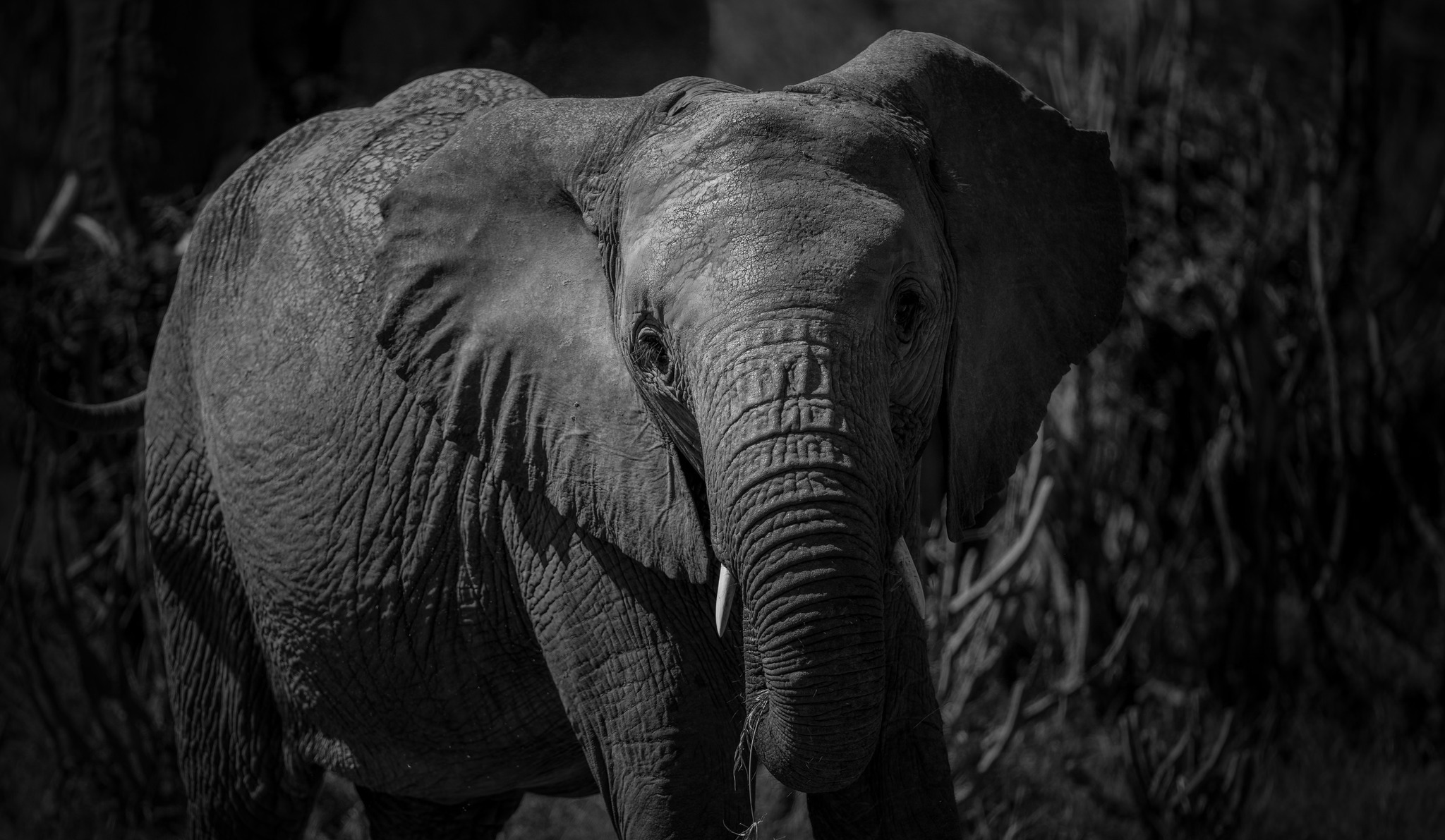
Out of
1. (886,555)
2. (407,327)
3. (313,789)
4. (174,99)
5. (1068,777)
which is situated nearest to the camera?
(886,555)

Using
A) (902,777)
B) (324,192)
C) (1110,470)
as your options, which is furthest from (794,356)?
(1110,470)

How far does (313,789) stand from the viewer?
3.30 m

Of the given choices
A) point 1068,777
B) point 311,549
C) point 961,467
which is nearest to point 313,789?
point 311,549

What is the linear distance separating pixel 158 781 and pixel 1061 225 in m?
3.28

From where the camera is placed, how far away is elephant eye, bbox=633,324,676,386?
215cm

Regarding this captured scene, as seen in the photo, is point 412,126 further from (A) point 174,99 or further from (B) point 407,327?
(A) point 174,99

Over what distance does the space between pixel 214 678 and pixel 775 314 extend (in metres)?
1.84

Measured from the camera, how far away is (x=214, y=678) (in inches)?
129

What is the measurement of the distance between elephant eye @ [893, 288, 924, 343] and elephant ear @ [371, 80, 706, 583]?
0.38 meters

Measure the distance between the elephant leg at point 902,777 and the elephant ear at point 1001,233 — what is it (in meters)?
0.24

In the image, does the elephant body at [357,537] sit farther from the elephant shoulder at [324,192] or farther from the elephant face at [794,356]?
the elephant face at [794,356]

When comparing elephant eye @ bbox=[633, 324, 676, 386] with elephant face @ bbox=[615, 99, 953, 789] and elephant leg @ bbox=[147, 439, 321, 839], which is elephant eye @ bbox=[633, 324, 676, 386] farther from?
elephant leg @ bbox=[147, 439, 321, 839]

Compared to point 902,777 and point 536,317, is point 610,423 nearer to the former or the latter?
point 536,317

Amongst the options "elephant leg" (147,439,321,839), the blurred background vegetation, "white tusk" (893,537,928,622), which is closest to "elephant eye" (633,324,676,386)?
"white tusk" (893,537,928,622)
